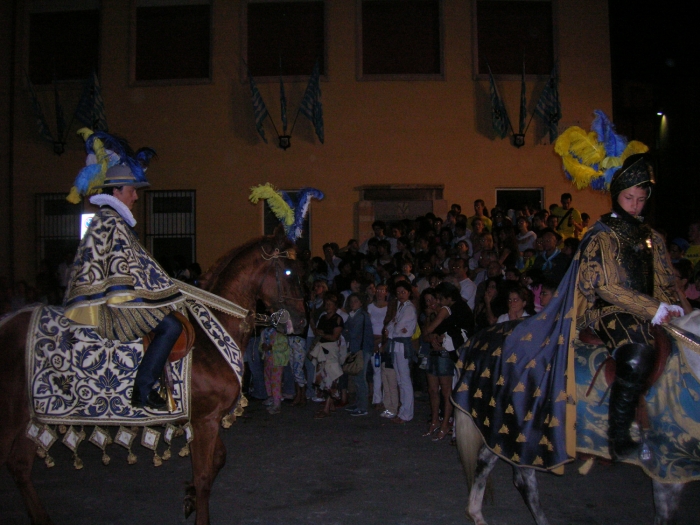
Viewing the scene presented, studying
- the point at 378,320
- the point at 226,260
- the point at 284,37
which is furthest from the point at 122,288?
the point at 284,37

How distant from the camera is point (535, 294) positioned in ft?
29.1

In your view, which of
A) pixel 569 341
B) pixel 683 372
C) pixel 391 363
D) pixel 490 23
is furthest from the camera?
pixel 490 23

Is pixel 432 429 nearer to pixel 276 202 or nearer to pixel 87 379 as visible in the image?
pixel 276 202

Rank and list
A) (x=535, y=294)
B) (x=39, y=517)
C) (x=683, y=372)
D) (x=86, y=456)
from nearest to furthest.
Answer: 1. (x=683, y=372)
2. (x=39, y=517)
3. (x=86, y=456)
4. (x=535, y=294)

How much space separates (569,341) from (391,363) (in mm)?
5091

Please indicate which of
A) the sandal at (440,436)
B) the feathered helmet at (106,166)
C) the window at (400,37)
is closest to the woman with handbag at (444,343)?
the sandal at (440,436)

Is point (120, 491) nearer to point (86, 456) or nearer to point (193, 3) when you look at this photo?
point (86, 456)

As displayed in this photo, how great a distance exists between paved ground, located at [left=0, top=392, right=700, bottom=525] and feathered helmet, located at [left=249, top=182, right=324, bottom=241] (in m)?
2.48

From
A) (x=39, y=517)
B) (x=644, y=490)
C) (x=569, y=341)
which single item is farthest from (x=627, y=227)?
(x=39, y=517)

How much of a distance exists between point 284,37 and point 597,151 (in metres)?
13.3

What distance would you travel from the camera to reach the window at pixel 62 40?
17.7m

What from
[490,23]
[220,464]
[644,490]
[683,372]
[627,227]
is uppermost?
[490,23]

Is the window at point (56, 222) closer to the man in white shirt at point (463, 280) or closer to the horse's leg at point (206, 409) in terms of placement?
the man in white shirt at point (463, 280)

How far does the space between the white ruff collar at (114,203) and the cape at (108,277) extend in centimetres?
4
